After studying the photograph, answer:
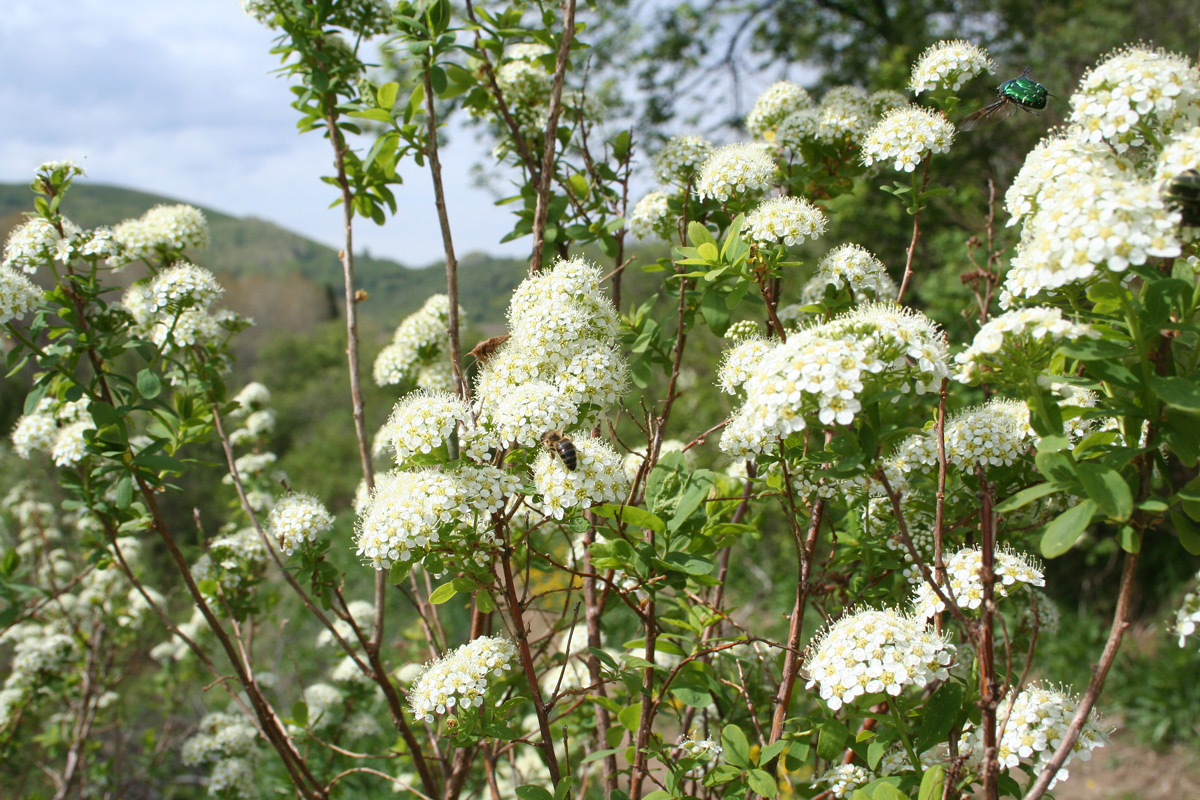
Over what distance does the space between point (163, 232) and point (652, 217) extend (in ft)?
5.63

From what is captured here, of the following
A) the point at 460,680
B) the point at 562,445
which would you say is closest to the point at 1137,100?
the point at 562,445

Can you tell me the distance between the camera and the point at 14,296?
208cm

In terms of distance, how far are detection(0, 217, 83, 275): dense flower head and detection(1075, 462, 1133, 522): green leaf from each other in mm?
2597

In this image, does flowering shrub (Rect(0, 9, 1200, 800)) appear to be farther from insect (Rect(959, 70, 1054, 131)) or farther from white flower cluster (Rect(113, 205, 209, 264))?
insect (Rect(959, 70, 1054, 131))

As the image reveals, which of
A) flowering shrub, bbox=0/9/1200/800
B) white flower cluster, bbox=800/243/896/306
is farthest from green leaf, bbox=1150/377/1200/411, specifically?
white flower cluster, bbox=800/243/896/306

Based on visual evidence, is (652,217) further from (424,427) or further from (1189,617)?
(1189,617)

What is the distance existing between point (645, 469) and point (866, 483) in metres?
0.55

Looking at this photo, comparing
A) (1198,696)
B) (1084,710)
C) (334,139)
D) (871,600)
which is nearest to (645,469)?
(871,600)

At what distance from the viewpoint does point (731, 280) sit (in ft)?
6.85

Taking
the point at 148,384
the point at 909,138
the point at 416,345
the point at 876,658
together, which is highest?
the point at 909,138

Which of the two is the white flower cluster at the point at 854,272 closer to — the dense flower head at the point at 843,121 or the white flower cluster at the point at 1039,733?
the dense flower head at the point at 843,121

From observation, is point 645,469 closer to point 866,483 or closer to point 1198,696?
point 866,483

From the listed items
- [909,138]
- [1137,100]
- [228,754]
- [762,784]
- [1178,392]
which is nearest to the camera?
[1178,392]

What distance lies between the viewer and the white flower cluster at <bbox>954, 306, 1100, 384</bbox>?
128cm
